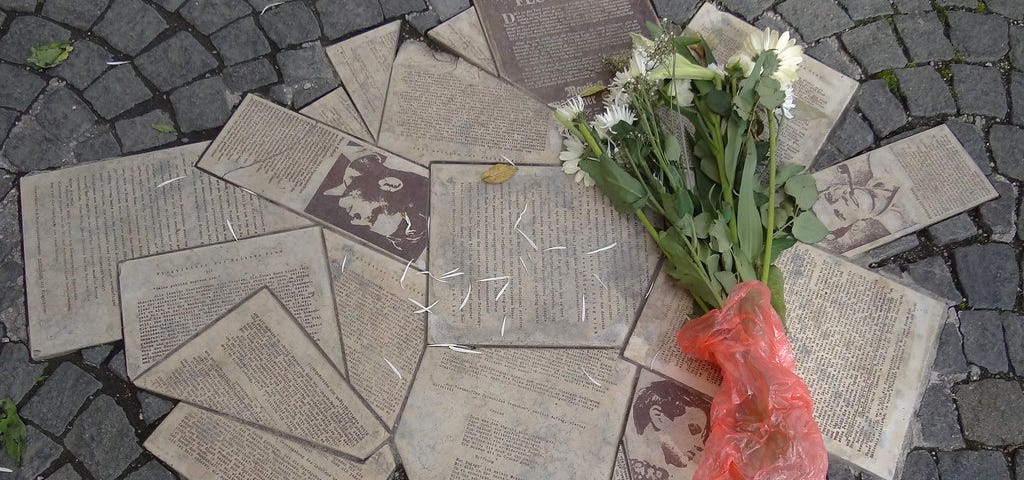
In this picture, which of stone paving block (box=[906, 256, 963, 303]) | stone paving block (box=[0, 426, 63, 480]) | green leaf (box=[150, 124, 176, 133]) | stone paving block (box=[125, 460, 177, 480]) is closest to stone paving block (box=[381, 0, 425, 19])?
green leaf (box=[150, 124, 176, 133])

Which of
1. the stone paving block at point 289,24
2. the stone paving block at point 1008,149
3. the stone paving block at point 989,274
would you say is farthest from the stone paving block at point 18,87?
the stone paving block at point 1008,149

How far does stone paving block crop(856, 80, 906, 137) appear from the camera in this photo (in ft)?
8.78

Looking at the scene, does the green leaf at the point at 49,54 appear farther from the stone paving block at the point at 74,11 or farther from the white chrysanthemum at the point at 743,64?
the white chrysanthemum at the point at 743,64

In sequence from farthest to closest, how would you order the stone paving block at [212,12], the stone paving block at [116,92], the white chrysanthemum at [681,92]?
1. the stone paving block at [212,12]
2. the stone paving block at [116,92]
3. the white chrysanthemum at [681,92]

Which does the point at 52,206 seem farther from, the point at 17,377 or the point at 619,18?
the point at 619,18

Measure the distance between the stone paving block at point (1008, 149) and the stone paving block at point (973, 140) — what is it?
3 centimetres

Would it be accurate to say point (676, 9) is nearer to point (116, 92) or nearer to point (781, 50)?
point (781, 50)

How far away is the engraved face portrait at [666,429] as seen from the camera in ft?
7.52

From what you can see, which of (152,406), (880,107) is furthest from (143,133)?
(880,107)

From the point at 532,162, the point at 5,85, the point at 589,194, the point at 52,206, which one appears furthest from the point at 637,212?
the point at 5,85

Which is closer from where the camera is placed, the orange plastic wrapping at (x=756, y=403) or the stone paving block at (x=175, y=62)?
the orange plastic wrapping at (x=756, y=403)

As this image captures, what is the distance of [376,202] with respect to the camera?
2.55m

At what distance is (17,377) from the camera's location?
2.37m

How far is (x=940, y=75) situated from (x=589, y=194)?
1.51m
